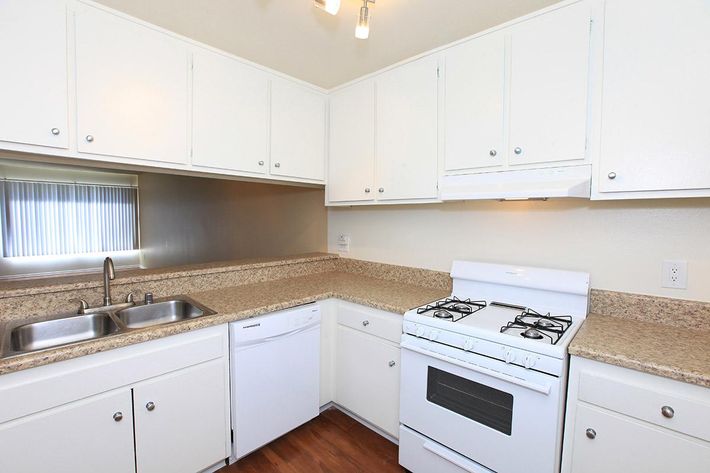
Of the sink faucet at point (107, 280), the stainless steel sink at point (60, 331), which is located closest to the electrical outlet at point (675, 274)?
the stainless steel sink at point (60, 331)

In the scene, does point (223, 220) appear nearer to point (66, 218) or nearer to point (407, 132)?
point (66, 218)

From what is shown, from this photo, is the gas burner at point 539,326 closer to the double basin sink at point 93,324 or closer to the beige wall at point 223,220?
the double basin sink at point 93,324

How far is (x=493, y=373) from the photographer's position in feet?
4.36

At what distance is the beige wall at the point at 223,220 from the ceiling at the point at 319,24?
129 centimetres

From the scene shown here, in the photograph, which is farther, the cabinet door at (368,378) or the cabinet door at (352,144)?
the cabinet door at (352,144)

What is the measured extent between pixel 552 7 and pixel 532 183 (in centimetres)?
81

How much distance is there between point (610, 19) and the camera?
133cm

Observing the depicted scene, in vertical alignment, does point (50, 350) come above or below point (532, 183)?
below

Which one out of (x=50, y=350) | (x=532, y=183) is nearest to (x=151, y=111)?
(x=50, y=350)

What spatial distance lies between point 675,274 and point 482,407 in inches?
41.5

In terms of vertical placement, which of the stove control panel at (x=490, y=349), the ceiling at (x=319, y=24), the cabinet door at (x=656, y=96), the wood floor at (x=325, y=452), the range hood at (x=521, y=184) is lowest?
the wood floor at (x=325, y=452)

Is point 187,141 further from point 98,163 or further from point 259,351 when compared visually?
point 259,351

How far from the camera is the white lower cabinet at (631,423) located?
3.34 ft

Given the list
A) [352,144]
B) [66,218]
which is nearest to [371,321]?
[352,144]
